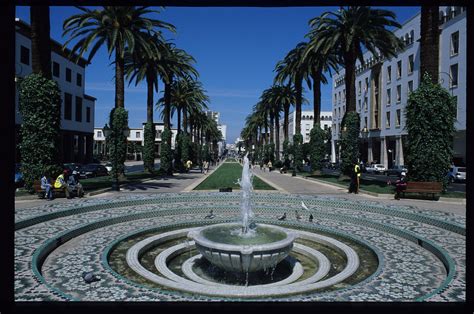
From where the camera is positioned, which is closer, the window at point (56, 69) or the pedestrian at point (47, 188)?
the pedestrian at point (47, 188)

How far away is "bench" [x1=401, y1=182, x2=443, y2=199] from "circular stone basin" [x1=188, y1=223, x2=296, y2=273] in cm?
1176

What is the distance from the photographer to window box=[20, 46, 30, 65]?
3850 centimetres

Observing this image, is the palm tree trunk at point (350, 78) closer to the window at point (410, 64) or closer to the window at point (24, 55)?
the window at point (410, 64)

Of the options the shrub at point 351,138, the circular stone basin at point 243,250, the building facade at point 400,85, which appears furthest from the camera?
the building facade at point 400,85

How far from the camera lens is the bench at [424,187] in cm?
1666

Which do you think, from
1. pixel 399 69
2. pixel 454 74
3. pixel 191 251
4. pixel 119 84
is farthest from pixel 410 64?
pixel 191 251

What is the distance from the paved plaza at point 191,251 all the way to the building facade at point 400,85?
25.6m

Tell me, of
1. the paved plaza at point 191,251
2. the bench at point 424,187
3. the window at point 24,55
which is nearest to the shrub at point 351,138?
the bench at point 424,187

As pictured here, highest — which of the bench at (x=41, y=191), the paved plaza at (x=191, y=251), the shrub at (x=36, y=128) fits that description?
the shrub at (x=36, y=128)

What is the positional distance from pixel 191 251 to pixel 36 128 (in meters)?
11.9

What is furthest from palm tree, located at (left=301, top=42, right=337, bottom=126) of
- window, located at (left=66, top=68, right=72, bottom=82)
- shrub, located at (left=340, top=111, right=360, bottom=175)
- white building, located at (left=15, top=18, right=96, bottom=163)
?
window, located at (left=66, top=68, right=72, bottom=82)

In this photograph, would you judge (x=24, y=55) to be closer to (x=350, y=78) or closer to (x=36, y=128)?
(x=36, y=128)

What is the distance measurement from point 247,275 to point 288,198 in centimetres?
1025

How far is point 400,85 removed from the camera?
49.6 m
